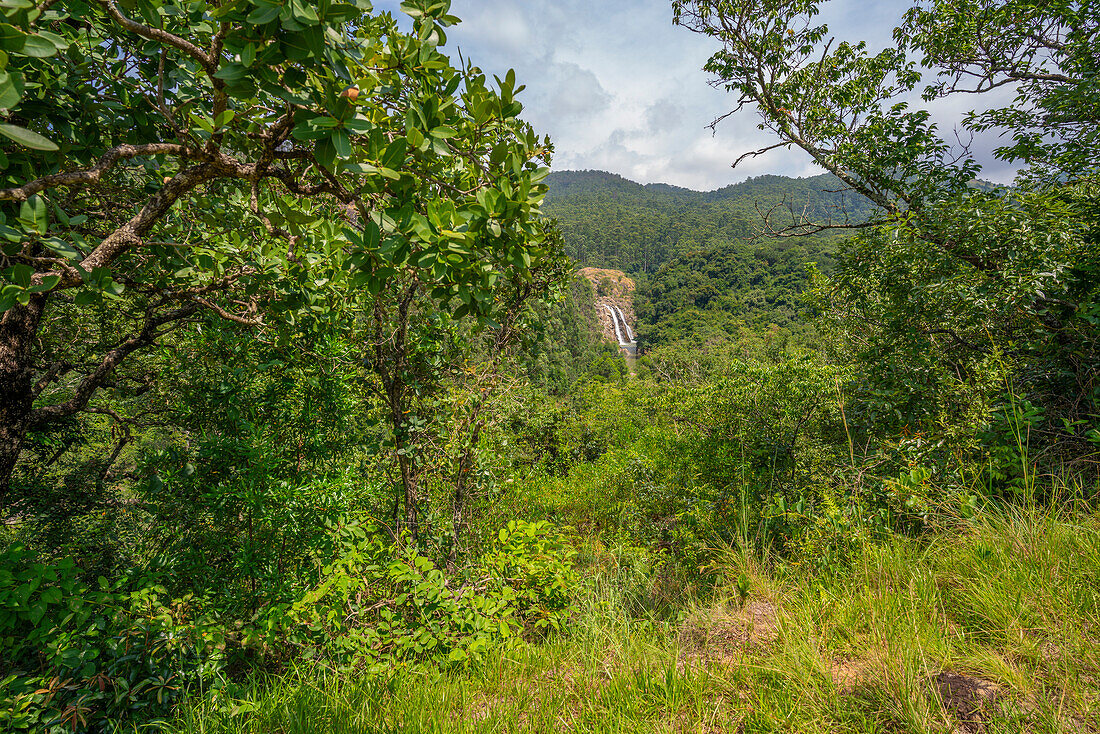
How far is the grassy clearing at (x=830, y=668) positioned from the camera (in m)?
1.46

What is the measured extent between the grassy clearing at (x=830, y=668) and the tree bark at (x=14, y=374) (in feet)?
6.86

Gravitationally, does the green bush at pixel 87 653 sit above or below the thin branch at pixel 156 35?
below

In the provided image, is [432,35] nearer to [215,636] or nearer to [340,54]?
[340,54]

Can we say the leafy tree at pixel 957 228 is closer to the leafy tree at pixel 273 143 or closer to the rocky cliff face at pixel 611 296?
the leafy tree at pixel 273 143

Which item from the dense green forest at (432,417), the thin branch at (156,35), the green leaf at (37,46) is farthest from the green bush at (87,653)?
the thin branch at (156,35)

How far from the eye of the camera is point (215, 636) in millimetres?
2240

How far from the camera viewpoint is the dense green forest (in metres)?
1.48

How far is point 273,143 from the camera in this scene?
1518 millimetres

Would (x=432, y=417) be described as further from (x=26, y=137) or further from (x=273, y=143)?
(x=26, y=137)

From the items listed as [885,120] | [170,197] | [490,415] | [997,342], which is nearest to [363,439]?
[490,415]

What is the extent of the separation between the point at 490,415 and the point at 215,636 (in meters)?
2.29

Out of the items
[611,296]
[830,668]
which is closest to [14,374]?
[830,668]

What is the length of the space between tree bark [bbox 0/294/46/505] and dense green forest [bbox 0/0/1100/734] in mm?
19

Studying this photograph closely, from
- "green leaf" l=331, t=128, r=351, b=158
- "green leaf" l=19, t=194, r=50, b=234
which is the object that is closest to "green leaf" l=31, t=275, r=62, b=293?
"green leaf" l=19, t=194, r=50, b=234
